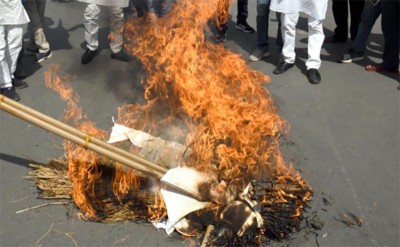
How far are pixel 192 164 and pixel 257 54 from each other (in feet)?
10.9

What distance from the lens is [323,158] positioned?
445 cm

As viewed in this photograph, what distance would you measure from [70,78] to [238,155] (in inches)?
123

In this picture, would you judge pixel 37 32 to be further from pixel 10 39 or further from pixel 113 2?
pixel 113 2

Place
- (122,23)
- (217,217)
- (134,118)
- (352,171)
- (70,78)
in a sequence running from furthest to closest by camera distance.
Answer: (122,23)
(70,78)
(134,118)
(352,171)
(217,217)

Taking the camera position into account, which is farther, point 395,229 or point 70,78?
point 70,78

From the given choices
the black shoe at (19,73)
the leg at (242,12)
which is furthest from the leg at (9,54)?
the leg at (242,12)

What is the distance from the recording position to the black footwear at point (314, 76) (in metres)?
5.92

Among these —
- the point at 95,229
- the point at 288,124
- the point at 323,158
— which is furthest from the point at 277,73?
the point at 95,229

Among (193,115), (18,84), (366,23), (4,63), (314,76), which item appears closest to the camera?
(193,115)

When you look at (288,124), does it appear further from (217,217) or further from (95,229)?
(95,229)

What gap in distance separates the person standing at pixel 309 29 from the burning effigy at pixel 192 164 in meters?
1.06

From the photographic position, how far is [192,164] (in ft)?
12.3

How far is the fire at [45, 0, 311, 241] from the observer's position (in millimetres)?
3793

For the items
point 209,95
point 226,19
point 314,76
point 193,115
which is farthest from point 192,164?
Result: point 226,19
